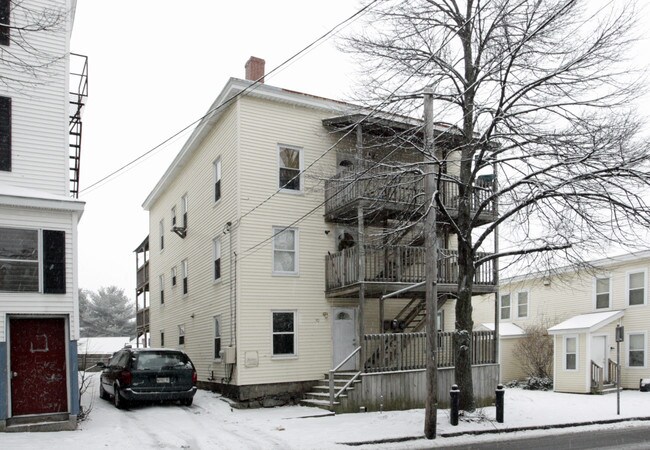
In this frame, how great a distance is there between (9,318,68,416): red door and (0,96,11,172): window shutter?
11.1ft

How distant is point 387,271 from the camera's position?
58.6 ft

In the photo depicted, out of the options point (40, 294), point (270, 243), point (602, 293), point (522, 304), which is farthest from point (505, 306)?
point (40, 294)

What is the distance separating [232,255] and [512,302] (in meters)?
18.6

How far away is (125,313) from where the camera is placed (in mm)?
73625

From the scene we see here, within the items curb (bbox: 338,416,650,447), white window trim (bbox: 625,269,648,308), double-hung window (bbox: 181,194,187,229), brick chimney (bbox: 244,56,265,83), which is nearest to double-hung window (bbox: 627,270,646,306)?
white window trim (bbox: 625,269,648,308)

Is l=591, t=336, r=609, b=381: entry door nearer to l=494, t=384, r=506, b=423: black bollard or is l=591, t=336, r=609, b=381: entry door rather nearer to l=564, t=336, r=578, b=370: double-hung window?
l=564, t=336, r=578, b=370: double-hung window

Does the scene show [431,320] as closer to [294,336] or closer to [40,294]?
[294,336]

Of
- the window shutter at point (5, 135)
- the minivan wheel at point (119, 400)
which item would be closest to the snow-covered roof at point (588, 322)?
the minivan wheel at point (119, 400)

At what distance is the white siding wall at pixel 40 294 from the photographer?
12242 mm

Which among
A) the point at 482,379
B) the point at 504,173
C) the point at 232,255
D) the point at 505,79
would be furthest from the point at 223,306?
the point at 505,79

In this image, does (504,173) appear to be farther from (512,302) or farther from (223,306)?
(512,302)

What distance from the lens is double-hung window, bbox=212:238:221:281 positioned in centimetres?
2040

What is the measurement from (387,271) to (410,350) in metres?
2.44

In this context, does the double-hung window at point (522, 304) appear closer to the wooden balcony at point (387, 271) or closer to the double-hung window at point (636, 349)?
the double-hung window at point (636, 349)
